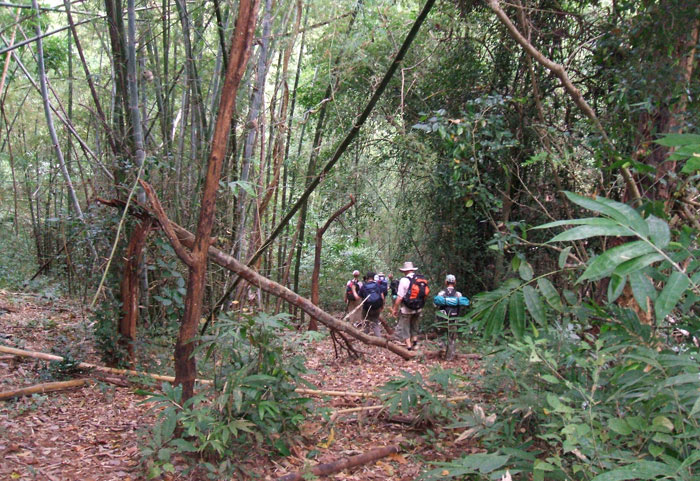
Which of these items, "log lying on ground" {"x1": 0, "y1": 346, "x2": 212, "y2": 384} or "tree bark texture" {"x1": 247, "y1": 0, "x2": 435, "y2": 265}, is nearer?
"tree bark texture" {"x1": 247, "y1": 0, "x2": 435, "y2": 265}

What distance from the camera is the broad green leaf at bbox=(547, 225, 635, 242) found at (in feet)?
3.90

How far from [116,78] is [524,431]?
12.6 ft

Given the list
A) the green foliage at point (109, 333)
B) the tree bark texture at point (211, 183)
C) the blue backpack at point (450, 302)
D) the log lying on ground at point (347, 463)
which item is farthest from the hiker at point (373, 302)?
the tree bark texture at point (211, 183)

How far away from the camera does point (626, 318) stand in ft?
7.00

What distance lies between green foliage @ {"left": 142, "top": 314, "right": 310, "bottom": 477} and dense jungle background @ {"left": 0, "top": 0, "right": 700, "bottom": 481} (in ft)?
0.06

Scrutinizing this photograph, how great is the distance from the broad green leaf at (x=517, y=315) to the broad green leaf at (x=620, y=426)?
1.49 feet

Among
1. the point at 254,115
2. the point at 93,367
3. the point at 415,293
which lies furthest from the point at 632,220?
the point at 415,293

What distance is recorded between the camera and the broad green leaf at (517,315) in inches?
77.5

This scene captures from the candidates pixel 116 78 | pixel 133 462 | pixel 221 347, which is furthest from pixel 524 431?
pixel 116 78

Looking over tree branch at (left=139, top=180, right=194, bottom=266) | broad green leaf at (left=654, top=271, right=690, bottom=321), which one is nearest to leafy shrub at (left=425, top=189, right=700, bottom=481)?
broad green leaf at (left=654, top=271, right=690, bottom=321)

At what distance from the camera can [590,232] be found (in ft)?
3.97

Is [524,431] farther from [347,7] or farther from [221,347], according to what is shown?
[347,7]

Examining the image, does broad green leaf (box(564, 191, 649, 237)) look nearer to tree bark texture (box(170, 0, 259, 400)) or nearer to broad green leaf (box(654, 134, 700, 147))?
broad green leaf (box(654, 134, 700, 147))

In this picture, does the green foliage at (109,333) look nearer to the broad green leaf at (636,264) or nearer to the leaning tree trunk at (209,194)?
the leaning tree trunk at (209,194)
